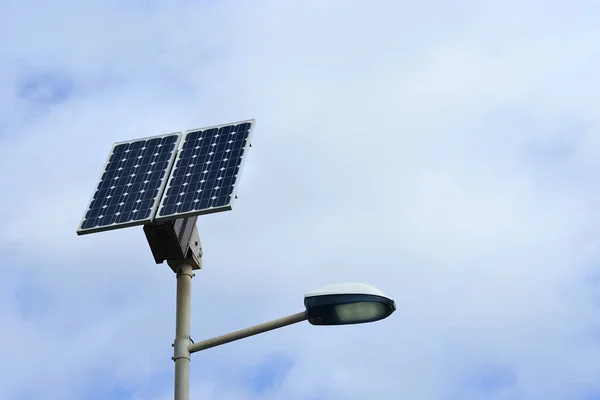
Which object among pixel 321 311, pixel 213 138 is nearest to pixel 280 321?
pixel 321 311

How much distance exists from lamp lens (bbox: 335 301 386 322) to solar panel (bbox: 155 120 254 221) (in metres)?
2.18

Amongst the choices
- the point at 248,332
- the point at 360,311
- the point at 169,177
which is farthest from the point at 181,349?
the point at 169,177

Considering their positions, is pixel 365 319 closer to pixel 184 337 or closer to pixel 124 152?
pixel 184 337

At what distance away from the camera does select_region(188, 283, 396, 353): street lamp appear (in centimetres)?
990

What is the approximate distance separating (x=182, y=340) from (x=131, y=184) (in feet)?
10.9

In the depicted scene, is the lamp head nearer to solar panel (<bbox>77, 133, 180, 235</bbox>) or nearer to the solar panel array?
the solar panel array

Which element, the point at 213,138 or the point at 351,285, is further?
the point at 213,138

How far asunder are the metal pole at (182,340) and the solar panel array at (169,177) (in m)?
0.93

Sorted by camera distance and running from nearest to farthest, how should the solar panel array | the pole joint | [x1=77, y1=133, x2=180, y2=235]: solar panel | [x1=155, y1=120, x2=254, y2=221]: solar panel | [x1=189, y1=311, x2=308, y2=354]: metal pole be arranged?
[x1=189, y1=311, x2=308, y2=354]: metal pole, the pole joint, [x1=155, y1=120, x2=254, y2=221]: solar panel, the solar panel array, [x1=77, y1=133, x2=180, y2=235]: solar panel

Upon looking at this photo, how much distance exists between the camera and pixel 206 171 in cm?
1255

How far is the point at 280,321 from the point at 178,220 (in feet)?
7.25

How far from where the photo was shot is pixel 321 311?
9984 millimetres

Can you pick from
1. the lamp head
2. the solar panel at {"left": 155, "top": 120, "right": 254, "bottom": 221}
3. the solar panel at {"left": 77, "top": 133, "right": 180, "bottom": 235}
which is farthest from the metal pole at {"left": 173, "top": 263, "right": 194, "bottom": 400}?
the lamp head

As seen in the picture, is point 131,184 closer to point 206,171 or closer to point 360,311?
point 206,171
